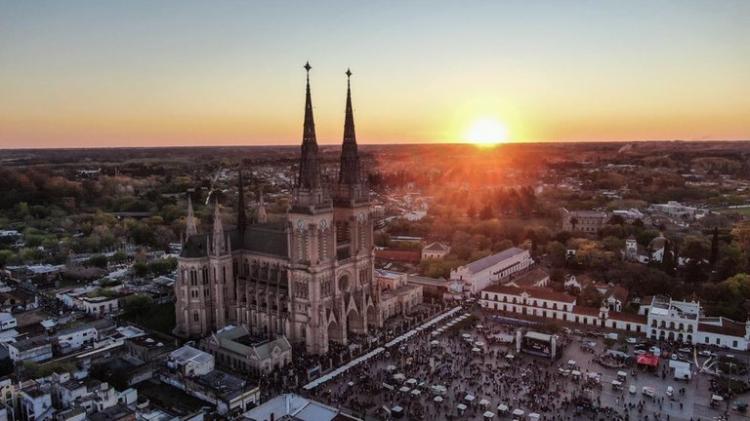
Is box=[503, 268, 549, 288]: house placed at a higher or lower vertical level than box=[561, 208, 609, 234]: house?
lower

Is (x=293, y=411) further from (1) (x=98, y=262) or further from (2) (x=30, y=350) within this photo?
(1) (x=98, y=262)

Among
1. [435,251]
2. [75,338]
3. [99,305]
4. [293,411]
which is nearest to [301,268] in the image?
[293,411]

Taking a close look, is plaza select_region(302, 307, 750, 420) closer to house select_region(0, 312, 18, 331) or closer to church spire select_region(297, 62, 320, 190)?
church spire select_region(297, 62, 320, 190)

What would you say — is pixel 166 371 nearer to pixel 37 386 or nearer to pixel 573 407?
pixel 37 386

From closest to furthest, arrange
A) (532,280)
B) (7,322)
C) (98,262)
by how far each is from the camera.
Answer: (7,322) → (532,280) → (98,262)

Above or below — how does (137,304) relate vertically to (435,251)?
below

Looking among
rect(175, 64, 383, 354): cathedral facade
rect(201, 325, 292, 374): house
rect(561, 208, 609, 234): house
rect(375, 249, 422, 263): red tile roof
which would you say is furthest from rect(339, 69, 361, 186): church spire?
rect(561, 208, 609, 234): house
